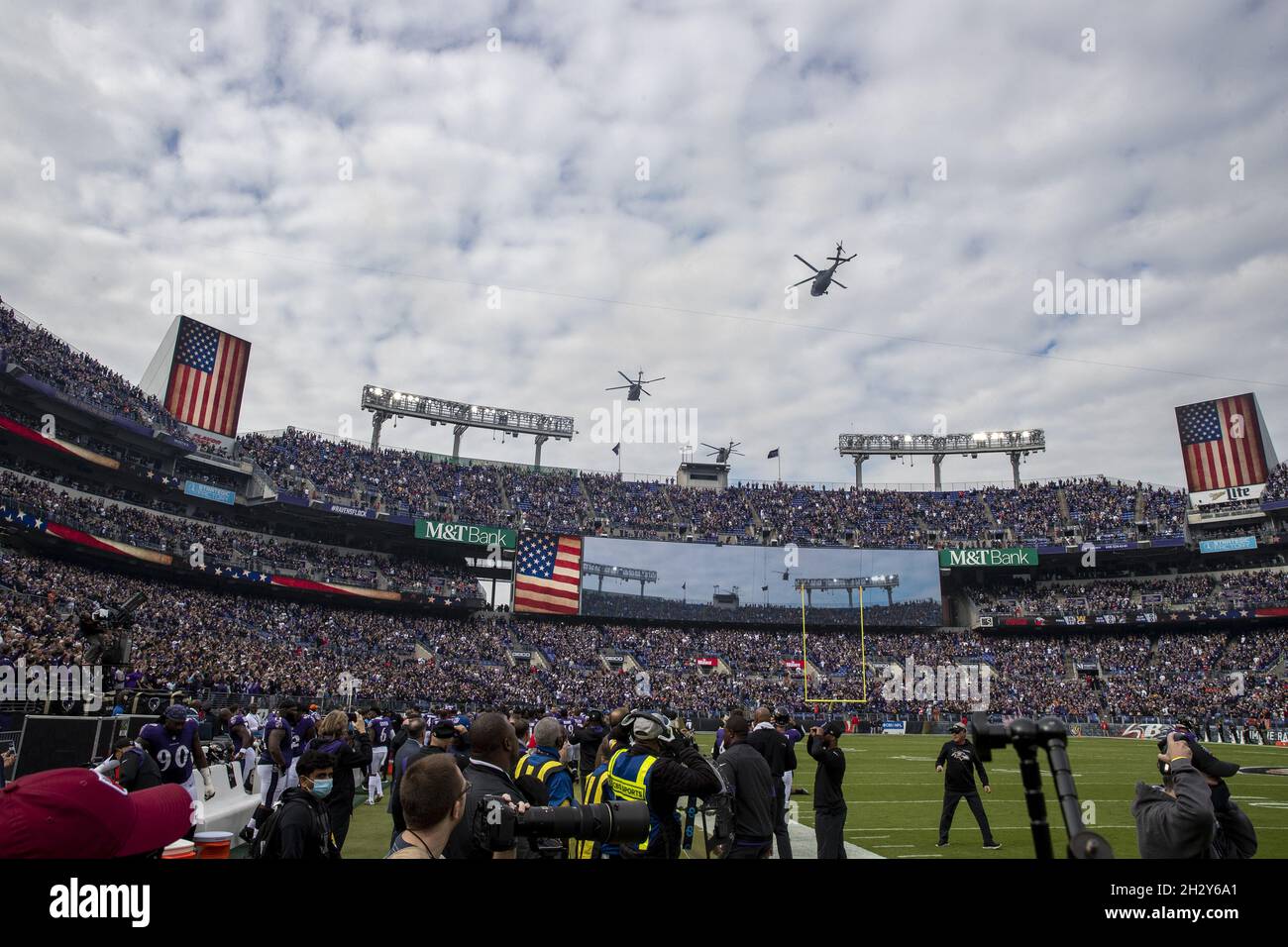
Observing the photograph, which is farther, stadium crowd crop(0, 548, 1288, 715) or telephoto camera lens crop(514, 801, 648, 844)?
stadium crowd crop(0, 548, 1288, 715)

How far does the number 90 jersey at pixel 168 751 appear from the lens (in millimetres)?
8750

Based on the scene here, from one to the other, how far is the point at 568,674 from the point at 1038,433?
47.7 meters

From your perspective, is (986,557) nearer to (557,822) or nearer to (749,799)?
(749,799)

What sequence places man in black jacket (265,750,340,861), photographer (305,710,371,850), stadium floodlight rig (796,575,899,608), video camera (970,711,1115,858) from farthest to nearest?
stadium floodlight rig (796,575,899,608) < photographer (305,710,371,850) < man in black jacket (265,750,340,861) < video camera (970,711,1115,858)

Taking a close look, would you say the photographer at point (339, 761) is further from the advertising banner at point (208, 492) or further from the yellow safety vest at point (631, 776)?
the advertising banner at point (208, 492)

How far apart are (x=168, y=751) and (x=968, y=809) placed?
14.4 meters

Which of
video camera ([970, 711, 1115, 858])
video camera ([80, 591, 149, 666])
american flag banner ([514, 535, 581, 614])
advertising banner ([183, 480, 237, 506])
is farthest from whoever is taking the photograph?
american flag banner ([514, 535, 581, 614])

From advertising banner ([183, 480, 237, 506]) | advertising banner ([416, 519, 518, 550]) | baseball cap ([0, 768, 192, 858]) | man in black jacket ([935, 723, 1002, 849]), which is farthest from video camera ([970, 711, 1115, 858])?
advertising banner ([416, 519, 518, 550])

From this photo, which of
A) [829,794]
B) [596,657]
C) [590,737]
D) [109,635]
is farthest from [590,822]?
[596,657]

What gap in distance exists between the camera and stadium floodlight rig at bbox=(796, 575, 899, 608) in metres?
56.4

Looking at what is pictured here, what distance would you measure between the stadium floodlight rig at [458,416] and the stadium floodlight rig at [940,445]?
26.8 metres

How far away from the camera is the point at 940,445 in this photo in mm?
72875

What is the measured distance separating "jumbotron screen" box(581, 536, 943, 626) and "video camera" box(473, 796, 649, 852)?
2060 inches

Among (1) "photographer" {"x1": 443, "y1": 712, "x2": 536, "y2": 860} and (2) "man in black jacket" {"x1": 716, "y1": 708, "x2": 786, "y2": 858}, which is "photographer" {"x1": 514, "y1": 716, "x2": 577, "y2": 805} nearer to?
(1) "photographer" {"x1": 443, "y1": 712, "x2": 536, "y2": 860}
